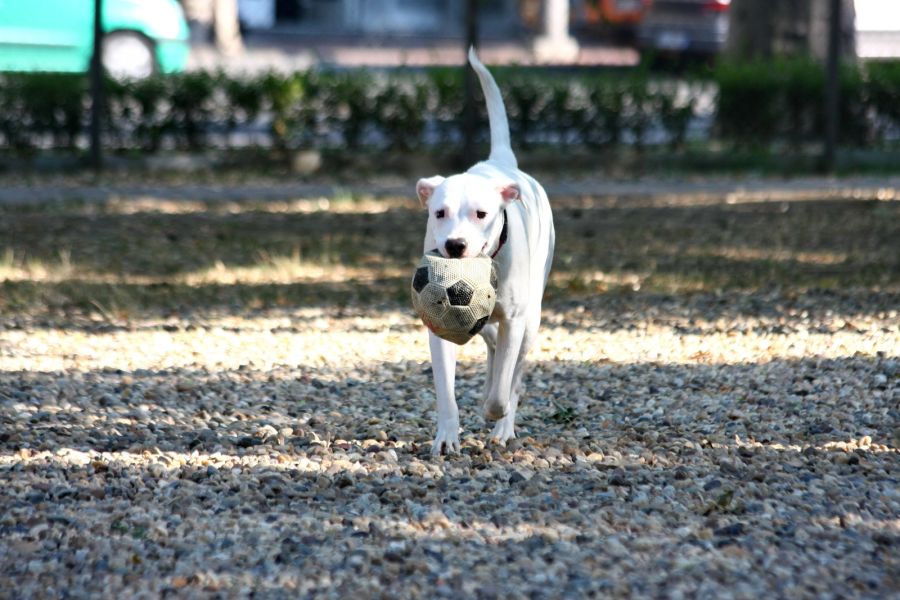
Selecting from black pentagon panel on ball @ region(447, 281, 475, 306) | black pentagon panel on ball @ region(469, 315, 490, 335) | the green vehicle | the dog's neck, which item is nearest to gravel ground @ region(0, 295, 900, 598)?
black pentagon panel on ball @ region(469, 315, 490, 335)

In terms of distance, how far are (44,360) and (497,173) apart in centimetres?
269

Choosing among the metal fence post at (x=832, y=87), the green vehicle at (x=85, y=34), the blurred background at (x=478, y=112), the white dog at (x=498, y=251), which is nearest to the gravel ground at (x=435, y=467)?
the white dog at (x=498, y=251)

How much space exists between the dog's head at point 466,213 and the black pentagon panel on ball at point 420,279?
0.09 meters

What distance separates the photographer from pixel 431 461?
486 centimetres

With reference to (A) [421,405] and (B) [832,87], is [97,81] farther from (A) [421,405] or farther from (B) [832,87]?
(A) [421,405]

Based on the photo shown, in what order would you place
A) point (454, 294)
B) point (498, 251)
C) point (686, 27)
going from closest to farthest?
point (454, 294) → point (498, 251) → point (686, 27)

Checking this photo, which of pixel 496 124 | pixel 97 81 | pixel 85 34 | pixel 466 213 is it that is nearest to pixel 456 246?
pixel 466 213

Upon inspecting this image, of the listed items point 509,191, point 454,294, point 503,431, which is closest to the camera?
point 454,294

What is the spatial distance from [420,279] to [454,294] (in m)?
0.16

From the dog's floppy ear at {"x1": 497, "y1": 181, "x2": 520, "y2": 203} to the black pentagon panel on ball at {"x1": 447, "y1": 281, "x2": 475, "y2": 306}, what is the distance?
0.39 m

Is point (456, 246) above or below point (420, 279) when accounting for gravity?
above

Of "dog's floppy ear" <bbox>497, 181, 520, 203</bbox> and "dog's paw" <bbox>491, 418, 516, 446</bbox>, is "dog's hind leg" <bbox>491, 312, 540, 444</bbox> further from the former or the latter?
"dog's floppy ear" <bbox>497, 181, 520, 203</bbox>

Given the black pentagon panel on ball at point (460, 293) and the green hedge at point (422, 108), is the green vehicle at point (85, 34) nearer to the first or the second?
the green hedge at point (422, 108)

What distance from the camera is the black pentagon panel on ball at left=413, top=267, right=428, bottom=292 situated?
4531 millimetres
